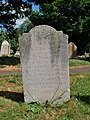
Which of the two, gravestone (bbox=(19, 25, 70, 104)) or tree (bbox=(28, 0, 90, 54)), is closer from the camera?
gravestone (bbox=(19, 25, 70, 104))

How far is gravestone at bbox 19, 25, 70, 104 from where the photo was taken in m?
7.76

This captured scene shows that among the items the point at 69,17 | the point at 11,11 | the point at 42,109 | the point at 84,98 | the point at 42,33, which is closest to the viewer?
the point at 42,109

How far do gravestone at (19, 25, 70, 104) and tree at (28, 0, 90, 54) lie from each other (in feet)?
110

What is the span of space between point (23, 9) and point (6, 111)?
44.3 feet

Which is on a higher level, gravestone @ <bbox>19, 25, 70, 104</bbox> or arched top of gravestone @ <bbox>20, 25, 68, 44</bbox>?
arched top of gravestone @ <bbox>20, 25, 68, 44</bbox>

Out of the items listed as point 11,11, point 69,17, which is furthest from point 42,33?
point 69,17

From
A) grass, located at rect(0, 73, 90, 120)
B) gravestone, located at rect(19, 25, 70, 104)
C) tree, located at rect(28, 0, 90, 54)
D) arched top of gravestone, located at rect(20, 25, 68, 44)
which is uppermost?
tree, located at rect(28, 0, 90, 54)

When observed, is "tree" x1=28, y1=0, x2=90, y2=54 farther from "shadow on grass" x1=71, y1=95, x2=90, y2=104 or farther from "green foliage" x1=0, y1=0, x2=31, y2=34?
"shadow on grass" x1=71, y1=95, x2=90, y2=104

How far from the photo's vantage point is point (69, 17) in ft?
146

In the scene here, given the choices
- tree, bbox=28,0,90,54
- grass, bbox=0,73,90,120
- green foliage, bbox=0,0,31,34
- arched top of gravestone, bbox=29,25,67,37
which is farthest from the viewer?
tree, bbox=28,0,90,54

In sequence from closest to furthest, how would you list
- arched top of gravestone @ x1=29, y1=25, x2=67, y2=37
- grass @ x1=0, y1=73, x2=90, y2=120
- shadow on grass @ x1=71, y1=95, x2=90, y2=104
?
grass @ x1=0, y1=73, x2=90, y2=120 → arched top of gravestone @ x1=29, y1=25, x2=67, y2=37 → shadow on grass @ x1=71, y1=95, x2=90, y2=104

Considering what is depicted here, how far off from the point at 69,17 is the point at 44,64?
37.3m

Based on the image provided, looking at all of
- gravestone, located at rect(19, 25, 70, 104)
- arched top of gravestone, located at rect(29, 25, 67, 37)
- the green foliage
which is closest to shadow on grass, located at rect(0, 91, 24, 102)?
gravestone, located at rect(19, 25, 70, 104)

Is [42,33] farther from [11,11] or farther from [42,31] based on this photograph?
[11,11]
